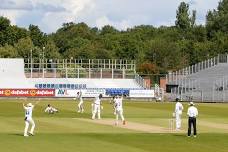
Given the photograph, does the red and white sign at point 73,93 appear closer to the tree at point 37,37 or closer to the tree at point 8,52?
the tree at point 8,52

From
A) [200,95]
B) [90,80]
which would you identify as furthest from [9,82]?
[200,95]

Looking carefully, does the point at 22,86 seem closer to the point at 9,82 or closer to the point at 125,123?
the point at 9,82

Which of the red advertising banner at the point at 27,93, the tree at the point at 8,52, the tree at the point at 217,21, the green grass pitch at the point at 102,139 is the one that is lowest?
the green grass pitch at the point at 102,139

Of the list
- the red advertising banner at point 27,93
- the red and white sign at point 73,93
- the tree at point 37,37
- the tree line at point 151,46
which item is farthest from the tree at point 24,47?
the red and white sign at point 73,93

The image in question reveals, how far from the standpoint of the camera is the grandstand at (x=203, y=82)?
111 m

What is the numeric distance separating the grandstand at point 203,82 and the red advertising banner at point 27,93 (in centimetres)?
2119

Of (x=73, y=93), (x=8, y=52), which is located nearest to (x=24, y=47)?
(x=8, y=52)

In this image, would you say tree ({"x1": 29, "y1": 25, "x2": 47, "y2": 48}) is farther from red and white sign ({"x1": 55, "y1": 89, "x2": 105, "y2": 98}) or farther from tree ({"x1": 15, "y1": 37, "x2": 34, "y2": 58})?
red and white sign ({"x1": 55, "y1": 89, "x2": 105, "y2": 98})

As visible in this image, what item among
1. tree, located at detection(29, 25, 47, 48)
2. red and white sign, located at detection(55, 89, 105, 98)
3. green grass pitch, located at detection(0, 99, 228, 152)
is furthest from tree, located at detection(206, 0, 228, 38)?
green grass pitch, located at detection(0, 99, 228, 152)

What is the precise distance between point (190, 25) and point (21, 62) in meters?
78.1

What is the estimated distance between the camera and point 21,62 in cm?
13425

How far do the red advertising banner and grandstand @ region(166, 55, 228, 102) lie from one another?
834 inches

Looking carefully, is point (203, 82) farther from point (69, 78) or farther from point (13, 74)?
point (13, 74)

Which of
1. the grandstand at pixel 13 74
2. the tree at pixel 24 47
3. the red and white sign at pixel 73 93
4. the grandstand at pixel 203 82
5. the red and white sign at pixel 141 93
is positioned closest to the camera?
the grandstand at pixel 203 82
